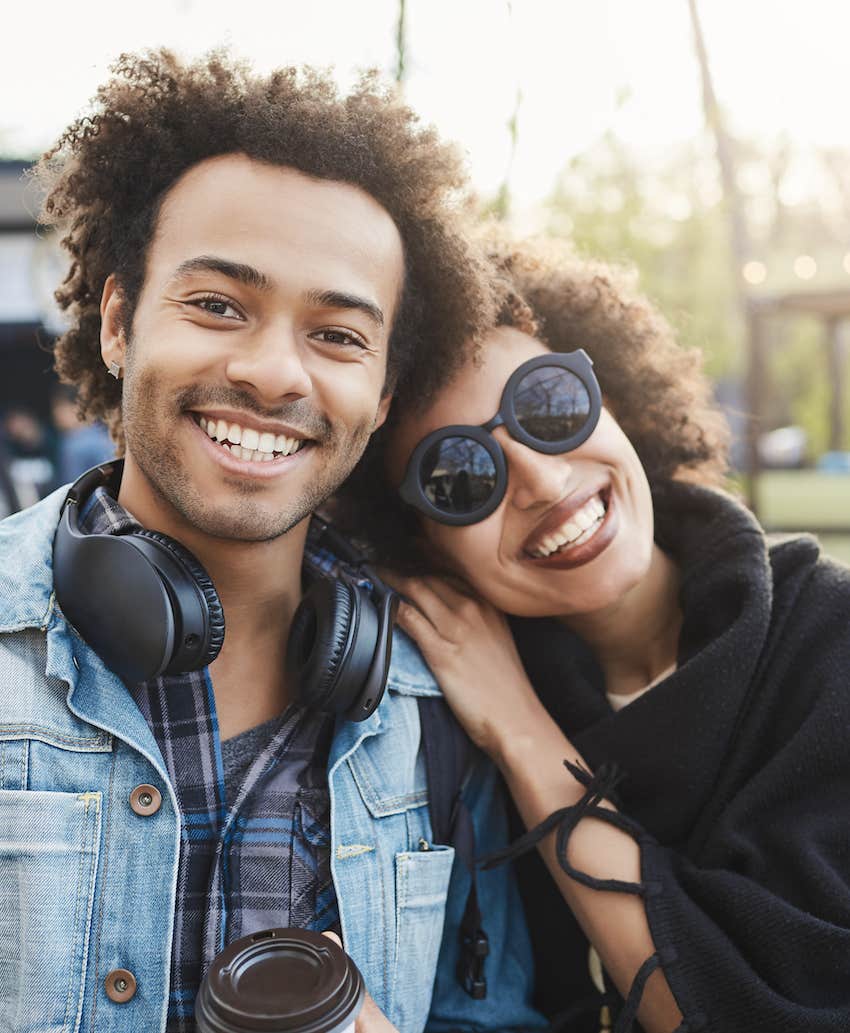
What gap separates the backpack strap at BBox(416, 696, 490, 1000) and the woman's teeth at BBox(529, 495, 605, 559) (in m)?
0.48

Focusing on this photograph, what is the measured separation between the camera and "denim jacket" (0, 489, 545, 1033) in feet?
5.80

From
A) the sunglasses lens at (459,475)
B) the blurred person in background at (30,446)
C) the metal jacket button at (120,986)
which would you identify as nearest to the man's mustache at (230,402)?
the sunglasses lens at (459,475)

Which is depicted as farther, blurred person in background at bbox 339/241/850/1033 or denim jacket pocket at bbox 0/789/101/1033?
blurred person in background at bbox 339/241/850/1033

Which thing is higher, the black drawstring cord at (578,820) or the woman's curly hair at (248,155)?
the woman's curly hair at (248,155)

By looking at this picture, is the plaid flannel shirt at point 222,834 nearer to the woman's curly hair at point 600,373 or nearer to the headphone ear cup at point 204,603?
the headphone ear cup at point 204,603

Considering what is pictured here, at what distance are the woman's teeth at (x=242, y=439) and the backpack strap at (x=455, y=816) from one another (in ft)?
2.56

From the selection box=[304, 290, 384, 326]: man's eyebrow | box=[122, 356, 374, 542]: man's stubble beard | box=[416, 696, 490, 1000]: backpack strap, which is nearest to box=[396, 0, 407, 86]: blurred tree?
box=[304, 290, 384, 326]: man's eyebrow

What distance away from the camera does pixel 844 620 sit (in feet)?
7.69

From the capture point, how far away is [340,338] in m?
2.14

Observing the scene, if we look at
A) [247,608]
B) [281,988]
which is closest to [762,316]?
[247,608]

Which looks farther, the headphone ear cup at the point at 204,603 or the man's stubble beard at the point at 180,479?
the man's stubble beard at the point at 180,479

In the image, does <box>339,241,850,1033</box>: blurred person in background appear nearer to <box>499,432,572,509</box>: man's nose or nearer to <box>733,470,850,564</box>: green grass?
<box>499,432,572,509</box>: man's nose

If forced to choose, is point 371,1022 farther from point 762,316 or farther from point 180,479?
point 762,316

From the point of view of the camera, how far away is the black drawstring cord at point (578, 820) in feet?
7.07
